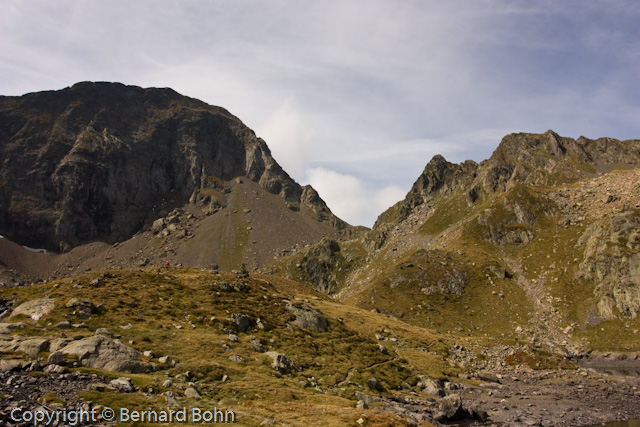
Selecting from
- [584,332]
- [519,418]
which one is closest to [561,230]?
[584,332]

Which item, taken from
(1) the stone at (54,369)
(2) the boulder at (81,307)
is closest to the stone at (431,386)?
(1) the stone at (54,369)

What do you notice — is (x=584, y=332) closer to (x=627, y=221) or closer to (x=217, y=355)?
(x=627, y=221)

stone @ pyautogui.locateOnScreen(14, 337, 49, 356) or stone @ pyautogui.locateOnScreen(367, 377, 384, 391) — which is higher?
stone @ pyautogui.locateOnScreen(14, 337, 49, 356)

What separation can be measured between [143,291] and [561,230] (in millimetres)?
179888

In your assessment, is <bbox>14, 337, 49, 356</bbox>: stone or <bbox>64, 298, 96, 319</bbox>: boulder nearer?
<bbox>14, 337, 49, 356</bbox>: stone

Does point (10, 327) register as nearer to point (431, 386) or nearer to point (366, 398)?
point (366, 398)

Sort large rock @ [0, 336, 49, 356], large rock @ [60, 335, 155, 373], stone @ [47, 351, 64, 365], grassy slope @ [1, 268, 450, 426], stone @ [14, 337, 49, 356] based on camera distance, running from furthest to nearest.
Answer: large rock @ [60, 335, 155, 373], stone @ [14, 337, 49, 356], large rock @ [0, 336, 49, 356], grassy slope @ [1, 268, 450, 426], stone @ [47, 351, 64, 365]

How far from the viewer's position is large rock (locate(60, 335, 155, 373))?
134ft

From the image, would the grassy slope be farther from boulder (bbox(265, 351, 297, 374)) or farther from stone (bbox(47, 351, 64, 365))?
stone (bbox(47, 351, 64, 365))

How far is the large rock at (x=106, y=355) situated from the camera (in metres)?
40.9

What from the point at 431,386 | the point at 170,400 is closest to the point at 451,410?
the point at 431,386

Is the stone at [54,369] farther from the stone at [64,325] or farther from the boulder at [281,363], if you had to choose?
the boulder at [281,363]

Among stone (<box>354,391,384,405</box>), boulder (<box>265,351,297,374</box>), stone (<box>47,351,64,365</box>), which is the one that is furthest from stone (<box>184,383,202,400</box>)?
stone (<box>354,391,384,405</box>)

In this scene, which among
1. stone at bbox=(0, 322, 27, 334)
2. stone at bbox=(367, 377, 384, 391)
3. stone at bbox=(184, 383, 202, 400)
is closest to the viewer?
stone at bbox=(184, 383, 202, 400)
